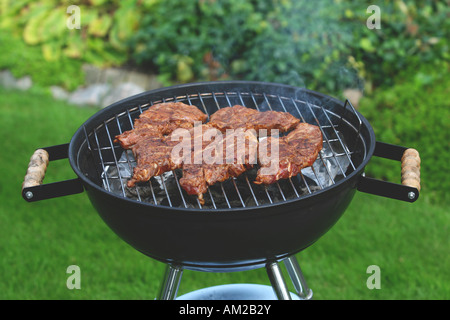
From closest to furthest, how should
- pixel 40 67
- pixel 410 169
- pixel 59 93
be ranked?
pixel 410 169
pixel 59 93
pixel 40 67

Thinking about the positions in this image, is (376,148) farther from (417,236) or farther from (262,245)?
(417,236)

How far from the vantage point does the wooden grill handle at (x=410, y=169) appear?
1.98 m

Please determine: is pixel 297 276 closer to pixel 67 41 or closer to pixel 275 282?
pixel 275 282

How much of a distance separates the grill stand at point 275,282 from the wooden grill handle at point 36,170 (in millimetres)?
701

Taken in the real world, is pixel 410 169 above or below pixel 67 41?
above

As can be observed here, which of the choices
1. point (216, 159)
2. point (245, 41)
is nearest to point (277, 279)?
point (216, 159)

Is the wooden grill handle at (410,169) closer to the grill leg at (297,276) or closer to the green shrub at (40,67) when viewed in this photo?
the grill leg at (297,276)

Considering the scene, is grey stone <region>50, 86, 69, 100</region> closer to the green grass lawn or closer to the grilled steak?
the green grass lawn

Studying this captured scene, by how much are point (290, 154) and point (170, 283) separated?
0.90 metres

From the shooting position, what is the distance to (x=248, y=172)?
2289 mm

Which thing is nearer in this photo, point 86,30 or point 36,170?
point 36,170

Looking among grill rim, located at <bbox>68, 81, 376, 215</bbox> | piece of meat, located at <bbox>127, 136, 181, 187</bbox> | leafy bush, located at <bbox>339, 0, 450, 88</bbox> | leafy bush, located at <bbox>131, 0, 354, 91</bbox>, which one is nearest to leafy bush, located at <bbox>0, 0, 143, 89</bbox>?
leafy bush, located at <bbox>131, 0, 354, 91</bbox>

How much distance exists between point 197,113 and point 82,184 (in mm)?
746

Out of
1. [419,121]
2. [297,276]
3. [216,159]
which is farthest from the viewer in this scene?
[419,121]
